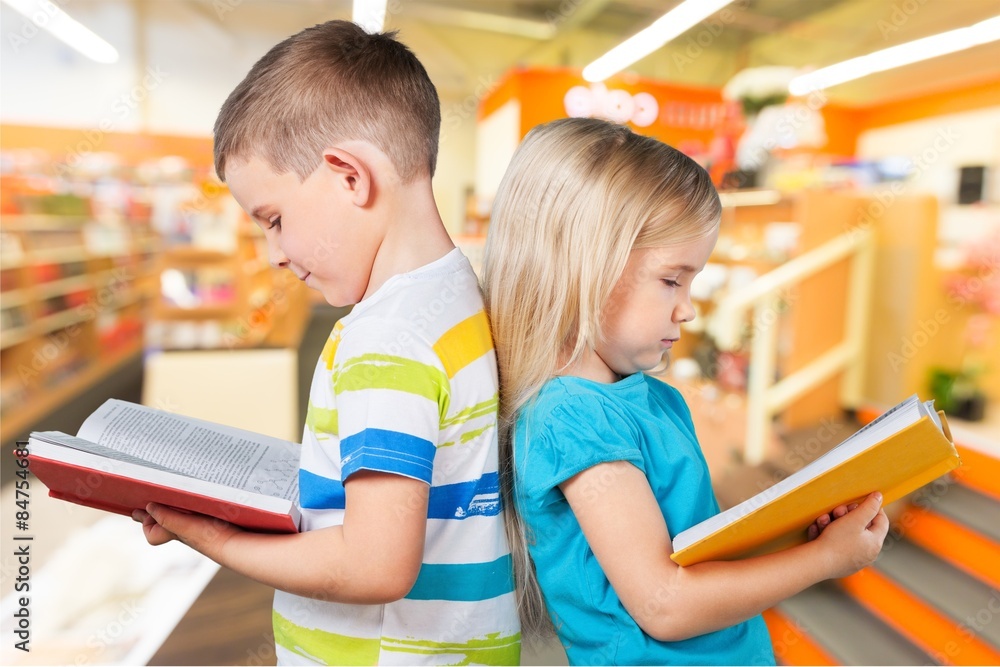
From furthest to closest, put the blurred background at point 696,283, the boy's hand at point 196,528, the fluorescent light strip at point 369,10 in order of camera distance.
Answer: the fluorescent light strip at point 369,10, the blurred background at point 696,283, the boy's hand at point 196,528

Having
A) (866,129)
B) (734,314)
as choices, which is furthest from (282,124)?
(866,129)

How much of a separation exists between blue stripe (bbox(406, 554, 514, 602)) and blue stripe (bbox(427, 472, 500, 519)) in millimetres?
62

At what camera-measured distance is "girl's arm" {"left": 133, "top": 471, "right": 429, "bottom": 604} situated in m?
0.65

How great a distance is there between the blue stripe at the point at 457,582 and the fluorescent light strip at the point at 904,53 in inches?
148

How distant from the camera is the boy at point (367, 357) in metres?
0.67

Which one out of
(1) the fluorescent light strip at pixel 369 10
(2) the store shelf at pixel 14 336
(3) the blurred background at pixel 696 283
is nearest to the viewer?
(3) the blurred background at pixel 696 283

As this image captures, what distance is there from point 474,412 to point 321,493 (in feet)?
0.63

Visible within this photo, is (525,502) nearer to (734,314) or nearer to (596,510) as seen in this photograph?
(596,510)

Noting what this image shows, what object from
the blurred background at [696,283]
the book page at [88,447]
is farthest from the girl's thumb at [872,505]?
the book page at [88,447]

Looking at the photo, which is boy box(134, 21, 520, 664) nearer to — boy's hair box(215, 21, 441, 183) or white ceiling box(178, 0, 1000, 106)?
boy's hair box(215, 21, 441, 183)

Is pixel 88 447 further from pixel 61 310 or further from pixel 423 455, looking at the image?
pixel 61 310

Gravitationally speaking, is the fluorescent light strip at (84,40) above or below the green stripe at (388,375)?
above

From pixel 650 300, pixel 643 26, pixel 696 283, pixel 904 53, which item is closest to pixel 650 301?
pixel 650 300

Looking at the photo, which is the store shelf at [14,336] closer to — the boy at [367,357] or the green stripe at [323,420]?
the boy at [367,357]
